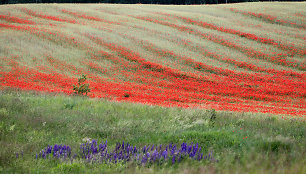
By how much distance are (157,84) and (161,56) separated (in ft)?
34.6

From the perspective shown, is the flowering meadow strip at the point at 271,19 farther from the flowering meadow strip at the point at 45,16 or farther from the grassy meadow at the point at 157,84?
the flowering meadow strip at the point at 45,16

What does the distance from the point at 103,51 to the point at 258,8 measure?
5077 centimetres

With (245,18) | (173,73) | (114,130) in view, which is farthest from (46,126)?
(245,18)

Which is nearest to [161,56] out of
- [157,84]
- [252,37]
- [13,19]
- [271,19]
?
[157,84]

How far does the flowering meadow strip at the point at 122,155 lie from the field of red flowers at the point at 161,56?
9.54 metres

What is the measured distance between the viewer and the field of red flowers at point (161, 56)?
22312mm

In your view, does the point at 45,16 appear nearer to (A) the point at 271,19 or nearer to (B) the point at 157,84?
(B) the point at 157,84

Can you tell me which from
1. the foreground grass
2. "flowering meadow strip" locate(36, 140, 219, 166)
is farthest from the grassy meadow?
"flowering meadow strip" locate(36, 140, 219, 166)

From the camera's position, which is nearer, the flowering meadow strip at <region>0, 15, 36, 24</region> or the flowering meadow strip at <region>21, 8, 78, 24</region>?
the flowering meadow strip at <region>0, 15, 36, 24</region>

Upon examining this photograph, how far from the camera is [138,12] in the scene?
60906 millimetres

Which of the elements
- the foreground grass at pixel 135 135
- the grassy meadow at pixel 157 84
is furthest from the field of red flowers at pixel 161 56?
the foreground grass at pixel 135 135

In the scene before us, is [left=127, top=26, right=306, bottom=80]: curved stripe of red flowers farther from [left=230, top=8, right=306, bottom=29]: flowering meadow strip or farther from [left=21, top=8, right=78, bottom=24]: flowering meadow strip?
[left=230, top=8, right=306, bottom=29]: flowering meadow strip

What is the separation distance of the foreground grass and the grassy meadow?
37mm

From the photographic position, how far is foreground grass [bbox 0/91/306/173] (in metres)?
Result: 4.66
